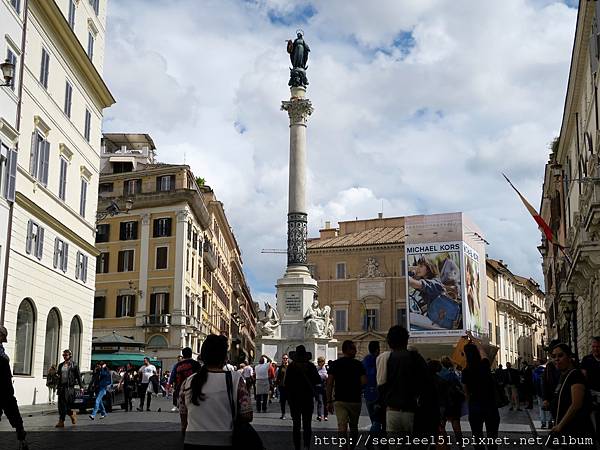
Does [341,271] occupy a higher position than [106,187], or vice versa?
[106,187]

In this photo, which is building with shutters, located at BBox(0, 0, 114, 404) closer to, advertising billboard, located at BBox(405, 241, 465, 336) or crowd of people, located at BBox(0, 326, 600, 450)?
crowd of people, located at BBox(0, 326, 600, 450)

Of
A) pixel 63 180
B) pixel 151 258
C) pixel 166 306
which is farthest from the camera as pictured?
pixel 151 258

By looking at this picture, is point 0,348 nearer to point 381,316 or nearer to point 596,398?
point 596,398

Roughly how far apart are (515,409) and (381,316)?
46.5 metres

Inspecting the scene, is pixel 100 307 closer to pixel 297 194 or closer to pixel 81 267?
pixel 81 267

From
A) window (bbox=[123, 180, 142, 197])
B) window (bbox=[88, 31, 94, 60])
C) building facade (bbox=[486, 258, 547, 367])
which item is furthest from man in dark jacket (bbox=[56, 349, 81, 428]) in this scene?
building facade (bbox=[486, 258, 547, 367])

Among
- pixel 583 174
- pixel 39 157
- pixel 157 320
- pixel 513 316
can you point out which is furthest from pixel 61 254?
pixel 513 316

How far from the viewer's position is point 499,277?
295ft

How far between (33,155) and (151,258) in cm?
2876

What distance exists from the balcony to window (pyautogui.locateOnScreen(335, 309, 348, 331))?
1483 centimetres

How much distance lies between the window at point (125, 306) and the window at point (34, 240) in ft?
90.1

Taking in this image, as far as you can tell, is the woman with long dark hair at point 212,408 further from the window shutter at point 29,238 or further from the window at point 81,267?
the window at point 81,267

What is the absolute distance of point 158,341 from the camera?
5338 cm

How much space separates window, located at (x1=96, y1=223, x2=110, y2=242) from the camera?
56.9 meters
